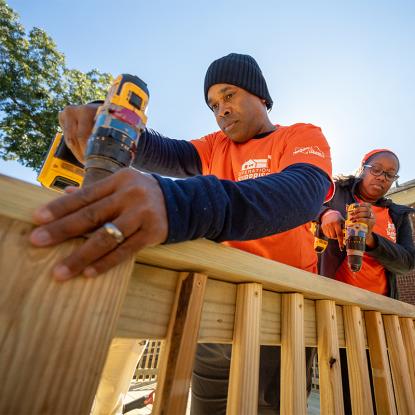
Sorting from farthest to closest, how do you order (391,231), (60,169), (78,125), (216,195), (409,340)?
(391,231), (409,340), (60,169), (78,125), (216,195)

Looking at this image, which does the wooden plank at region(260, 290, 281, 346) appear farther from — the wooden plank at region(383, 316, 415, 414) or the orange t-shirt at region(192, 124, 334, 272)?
the wooden plank at region(383, 316, 415, 414)

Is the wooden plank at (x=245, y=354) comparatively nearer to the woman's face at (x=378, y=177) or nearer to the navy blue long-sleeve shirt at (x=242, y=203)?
the navy blue long-sleeve shirt at (x=242, y=203)

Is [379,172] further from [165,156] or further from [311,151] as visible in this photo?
[165,156]

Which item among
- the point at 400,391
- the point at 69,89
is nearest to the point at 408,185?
the point at 400,391

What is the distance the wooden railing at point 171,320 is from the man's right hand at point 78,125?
0.68m

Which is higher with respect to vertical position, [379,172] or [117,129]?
[379,172]

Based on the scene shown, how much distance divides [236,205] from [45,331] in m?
0.46

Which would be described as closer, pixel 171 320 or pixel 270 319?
pixel 171 320

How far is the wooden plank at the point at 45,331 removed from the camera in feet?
1.50

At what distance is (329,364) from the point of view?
110 cm

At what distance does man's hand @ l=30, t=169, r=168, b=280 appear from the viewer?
1.63 ft

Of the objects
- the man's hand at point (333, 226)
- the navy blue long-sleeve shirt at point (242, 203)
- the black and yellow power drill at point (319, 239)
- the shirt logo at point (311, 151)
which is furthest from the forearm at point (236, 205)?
the black and yellow power drill at point (319, 239)

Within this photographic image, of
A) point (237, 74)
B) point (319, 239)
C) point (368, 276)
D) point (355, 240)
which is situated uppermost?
point (237, 74)

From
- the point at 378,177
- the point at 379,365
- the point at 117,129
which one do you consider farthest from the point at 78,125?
the point at 378,177
